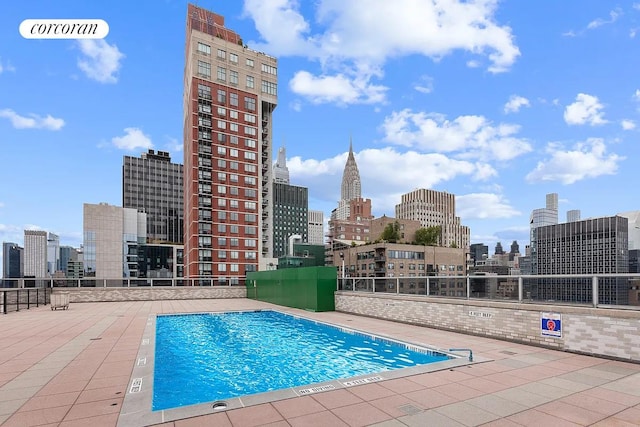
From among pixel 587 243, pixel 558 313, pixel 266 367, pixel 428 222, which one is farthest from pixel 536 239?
pixel 428 222

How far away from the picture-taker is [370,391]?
6539mm

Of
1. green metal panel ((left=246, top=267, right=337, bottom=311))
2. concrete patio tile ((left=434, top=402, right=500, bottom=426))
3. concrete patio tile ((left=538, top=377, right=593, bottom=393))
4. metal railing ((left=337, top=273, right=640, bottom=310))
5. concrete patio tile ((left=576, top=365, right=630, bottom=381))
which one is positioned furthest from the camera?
green metal panel ((left=246, top=267, right=337, bottom=311))

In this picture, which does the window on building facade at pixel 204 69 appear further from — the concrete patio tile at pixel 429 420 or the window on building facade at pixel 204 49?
the concrete patio tile at pixel 429 420

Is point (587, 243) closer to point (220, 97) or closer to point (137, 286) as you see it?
point (137, 286)

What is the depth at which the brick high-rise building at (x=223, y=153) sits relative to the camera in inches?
2505

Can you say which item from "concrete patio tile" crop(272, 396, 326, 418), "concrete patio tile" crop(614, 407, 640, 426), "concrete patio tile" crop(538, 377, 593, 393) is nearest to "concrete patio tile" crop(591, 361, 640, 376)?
"concrete patio tile" crop(538, 377, 593, 393)

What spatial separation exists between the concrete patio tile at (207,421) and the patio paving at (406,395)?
15 mm

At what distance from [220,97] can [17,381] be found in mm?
65845

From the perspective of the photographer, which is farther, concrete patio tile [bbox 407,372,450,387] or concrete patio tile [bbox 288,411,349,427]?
concrete patio tile [bbox 407,372,450,387]

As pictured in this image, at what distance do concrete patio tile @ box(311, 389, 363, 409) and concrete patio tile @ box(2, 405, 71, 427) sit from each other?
4149mm

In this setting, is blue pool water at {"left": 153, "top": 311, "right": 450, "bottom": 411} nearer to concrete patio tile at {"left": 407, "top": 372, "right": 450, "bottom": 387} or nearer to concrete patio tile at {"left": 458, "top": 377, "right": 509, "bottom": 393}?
concrete patio tile at {"left": 407, "top": 372, "right": 450, "bottom": 387}

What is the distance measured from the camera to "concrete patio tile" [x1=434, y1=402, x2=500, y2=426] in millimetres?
5223

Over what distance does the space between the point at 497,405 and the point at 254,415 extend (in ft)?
13.4

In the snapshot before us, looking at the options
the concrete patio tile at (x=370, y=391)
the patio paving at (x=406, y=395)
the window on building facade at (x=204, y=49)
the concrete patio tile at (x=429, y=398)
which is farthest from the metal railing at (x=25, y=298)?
the window on building facade at (x=204, y=49)
